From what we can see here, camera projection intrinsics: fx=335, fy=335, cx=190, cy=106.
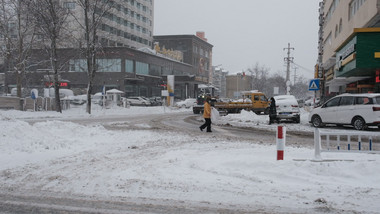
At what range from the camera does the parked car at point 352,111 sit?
1538 cm

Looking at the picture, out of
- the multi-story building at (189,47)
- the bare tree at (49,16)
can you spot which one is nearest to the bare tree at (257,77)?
the multi-story building at (189,47)

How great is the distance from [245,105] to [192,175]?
24052 mm

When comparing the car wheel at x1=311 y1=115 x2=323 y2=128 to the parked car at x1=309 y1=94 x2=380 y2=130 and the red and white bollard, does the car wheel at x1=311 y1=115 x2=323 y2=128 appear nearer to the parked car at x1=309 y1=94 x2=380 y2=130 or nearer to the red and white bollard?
the parked car at x1=309 y1=94 x2=380 y2=130

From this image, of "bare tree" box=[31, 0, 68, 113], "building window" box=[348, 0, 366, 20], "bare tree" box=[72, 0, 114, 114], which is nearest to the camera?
"building window" box=[348, 0, 366, 20]

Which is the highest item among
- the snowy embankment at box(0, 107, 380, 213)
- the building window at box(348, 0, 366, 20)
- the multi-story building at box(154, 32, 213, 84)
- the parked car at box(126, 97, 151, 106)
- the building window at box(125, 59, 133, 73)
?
the multi-story building at box(154, 32, 213, 84)

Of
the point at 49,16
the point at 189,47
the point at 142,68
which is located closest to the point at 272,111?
the point at 49,16

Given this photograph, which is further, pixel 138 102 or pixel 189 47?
pixel 189 47

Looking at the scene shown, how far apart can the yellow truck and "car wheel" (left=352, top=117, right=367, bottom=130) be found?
14.6m

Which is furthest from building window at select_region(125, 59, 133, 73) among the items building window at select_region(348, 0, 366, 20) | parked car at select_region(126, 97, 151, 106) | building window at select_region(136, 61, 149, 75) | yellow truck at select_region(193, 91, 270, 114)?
building window at select_region(348, 0, 366, 20)

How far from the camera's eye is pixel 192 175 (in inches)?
279

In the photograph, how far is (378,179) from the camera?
21.8 ft

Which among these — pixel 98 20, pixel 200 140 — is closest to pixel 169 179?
pixel 200 140

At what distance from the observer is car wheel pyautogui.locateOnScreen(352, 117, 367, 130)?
1578 centimetres

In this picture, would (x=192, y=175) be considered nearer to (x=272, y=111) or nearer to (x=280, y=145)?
(x=280, y=145)
